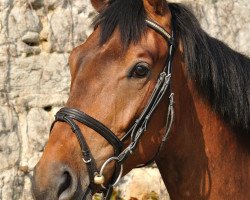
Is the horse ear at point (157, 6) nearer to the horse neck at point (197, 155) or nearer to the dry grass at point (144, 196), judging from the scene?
the horse neck at point (197, 155)

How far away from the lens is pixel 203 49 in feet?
8.32

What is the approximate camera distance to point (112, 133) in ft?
7.43

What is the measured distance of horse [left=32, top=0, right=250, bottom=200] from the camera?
7.31 ft

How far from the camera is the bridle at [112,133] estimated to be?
2.22 m

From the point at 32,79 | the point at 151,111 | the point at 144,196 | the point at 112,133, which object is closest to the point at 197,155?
the point at 151,111

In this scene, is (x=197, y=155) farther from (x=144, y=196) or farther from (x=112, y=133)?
(x=144, y=196)

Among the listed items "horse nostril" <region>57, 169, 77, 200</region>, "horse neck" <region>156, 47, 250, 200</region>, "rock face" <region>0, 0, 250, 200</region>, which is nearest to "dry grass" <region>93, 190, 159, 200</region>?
"rock face" <region>0, 0, 250, 200</region>

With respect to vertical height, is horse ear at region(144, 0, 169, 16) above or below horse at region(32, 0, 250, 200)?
above

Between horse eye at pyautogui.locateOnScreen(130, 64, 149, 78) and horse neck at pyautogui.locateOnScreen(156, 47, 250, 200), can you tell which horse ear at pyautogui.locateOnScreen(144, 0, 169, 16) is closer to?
horse neck at pyautogui.locateOnScreen(156, 47, 250, 200)

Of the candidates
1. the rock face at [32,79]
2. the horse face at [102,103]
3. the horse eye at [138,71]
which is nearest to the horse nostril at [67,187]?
the horse face at [102,103]

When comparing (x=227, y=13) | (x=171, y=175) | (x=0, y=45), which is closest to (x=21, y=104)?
(x=0, y=45)

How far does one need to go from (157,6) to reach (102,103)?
1.88 feet

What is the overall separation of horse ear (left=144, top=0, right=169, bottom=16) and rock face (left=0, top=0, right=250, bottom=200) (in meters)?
1.79

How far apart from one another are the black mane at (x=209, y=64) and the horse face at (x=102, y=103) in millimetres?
117
